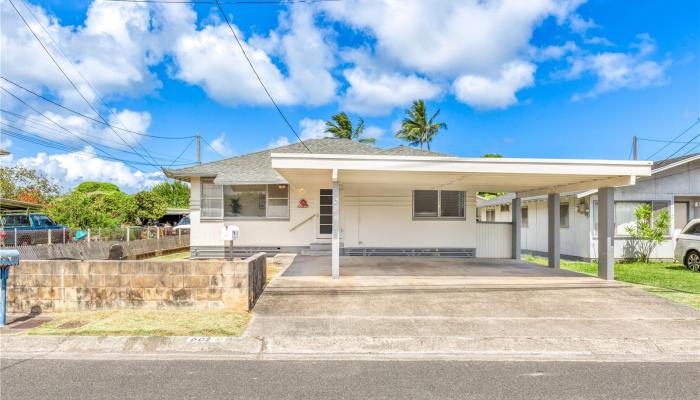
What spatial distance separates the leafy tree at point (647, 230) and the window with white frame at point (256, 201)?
1202cm

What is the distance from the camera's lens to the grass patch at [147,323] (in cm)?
556

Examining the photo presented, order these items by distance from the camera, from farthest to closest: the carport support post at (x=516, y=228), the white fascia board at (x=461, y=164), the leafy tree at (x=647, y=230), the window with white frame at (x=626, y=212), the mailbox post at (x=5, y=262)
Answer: the window with white frame at (x=626, y=212)
the leafy tree at (x=647, y=230)
the carport support post at (x=516, y=228)
the white fascia board at (x=461, y=164)
the mailbox post at (x=5, y=262)

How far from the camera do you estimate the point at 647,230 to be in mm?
14641

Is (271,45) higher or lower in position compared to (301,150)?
higher

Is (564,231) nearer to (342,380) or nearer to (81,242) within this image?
(342,380)

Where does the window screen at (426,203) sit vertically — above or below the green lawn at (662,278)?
above

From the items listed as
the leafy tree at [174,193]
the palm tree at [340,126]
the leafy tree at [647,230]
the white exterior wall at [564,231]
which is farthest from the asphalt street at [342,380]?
the leafy tree at [174,193]

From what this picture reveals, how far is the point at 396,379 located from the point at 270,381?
4.06 feet

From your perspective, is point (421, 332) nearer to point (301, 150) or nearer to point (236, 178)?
point (236, 178)

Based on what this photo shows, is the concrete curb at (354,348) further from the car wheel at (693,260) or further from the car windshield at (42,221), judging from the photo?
the car windshield at (42,221)

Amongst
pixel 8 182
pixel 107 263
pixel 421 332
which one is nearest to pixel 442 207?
pixel 421 332

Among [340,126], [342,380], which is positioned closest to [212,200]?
[342,380]

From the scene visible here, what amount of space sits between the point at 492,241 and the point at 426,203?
2.65 meters

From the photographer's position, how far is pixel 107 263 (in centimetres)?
666
